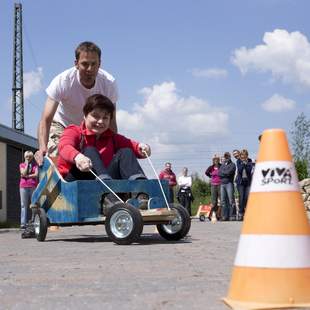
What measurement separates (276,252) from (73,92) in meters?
4.78

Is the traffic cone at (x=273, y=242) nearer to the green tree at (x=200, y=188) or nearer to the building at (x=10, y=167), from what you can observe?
the building at (x=10, y=167)

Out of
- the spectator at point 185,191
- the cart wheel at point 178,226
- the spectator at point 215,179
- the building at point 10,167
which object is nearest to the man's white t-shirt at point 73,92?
the cart wheel at point 178,226

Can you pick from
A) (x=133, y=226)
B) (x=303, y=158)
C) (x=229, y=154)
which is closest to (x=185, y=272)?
(x=133, y=226)

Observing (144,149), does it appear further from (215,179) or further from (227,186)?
(215,179)

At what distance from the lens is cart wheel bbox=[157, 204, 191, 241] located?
6.88 m

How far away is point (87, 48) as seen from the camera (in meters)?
7.27

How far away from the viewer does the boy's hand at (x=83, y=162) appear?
6703mm

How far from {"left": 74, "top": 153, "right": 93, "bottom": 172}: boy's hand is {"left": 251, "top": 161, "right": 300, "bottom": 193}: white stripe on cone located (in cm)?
341

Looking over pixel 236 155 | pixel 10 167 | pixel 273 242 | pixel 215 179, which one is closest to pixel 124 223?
pixel 273 242

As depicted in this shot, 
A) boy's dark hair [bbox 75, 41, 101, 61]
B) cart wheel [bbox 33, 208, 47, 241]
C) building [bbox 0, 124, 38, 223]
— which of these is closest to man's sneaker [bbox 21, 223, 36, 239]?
cart wheel [bbox 33, 208, 47, 241]

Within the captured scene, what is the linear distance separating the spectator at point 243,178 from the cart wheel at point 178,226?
9.62 meters

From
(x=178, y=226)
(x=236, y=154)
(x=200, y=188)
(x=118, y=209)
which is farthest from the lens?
(x=200, y=188)

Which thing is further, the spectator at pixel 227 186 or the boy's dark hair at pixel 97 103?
the spectator at pixel 227 186

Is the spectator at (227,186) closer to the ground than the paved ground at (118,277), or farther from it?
farther from it
